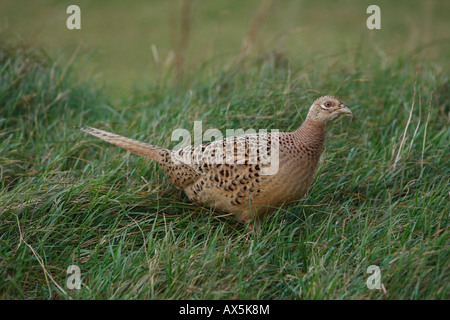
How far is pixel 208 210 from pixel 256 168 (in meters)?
0.56

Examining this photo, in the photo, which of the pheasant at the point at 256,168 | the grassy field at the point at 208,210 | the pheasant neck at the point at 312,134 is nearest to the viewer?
the grassy field at the point at 208,210

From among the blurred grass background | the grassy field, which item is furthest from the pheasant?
the blurred grass background

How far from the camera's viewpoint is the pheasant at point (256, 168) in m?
3.67

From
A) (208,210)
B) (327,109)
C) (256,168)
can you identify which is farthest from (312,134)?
(208,210)

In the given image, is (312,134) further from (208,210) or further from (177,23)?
(177,23)

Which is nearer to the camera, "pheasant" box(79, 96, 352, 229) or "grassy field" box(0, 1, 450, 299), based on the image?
"grassy field" box(0, 1, 450, 299)

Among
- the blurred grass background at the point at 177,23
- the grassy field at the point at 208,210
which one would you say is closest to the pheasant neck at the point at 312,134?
the grassy field at the point at 208,210

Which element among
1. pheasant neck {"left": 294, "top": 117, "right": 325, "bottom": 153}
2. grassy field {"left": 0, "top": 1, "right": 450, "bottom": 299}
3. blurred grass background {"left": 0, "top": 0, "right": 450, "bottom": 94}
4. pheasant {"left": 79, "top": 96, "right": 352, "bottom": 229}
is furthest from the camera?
blurred grass background {"left": 0, "top": 0, "right": 450, "bottom": 94}

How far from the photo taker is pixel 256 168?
3.70m

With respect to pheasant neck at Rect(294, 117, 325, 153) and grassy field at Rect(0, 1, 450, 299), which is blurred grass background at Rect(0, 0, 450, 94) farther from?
pheasant neck at Rect(294, 117, 325, 153)

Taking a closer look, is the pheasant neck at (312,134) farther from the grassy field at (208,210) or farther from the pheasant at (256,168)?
the grassy field at (208,210)

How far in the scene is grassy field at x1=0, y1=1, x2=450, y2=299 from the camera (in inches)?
129

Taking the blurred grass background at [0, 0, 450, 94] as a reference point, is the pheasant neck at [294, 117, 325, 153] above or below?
below

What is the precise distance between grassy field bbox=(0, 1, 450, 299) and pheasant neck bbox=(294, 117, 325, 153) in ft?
1.74
